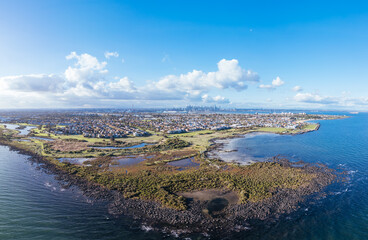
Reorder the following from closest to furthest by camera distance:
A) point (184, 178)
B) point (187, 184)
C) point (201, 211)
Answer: point (201, 211) → point (187, 184) → point (184, 178)

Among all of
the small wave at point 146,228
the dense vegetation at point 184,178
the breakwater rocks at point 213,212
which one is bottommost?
the small wave at point 146,228

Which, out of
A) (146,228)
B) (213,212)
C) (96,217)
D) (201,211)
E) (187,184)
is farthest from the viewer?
(187,184)

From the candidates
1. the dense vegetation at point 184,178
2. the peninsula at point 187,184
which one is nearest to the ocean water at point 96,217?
the peninsula at point 187,184

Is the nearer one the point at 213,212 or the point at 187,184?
the point at 213,212

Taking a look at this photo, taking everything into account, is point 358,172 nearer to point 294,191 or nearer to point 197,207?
point 294,191

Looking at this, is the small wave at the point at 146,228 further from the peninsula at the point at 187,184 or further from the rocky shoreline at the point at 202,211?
the peninsula at the point at 187,184

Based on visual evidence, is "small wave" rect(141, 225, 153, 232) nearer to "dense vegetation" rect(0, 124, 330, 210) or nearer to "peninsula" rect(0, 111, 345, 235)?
"peninsula" rect(0, 111, 345, 235)

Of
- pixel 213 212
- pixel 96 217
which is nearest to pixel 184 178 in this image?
pixel 213 212

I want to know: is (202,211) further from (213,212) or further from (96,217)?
(96,217)

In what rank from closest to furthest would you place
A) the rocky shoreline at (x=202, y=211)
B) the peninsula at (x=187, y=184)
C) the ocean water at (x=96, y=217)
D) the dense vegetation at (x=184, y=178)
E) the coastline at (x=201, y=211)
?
the ocean water at (x=96, y=217) < the rocky shoreline at (x=202, y=211) < the coastline at (x=201, y=211) < the peninsula at (x=187, y=184) < the dense vegetation at (x=184, y=178)

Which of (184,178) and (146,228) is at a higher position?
(184,178)
